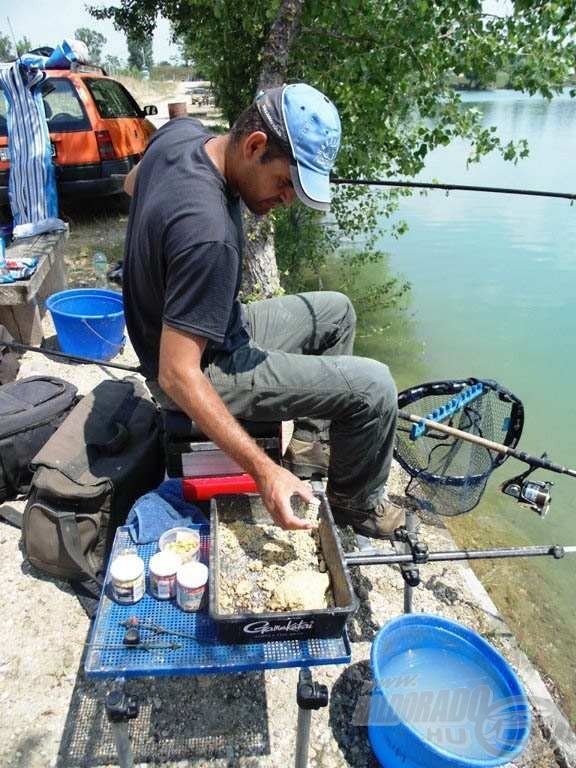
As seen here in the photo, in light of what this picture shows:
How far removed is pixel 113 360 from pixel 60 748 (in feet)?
Answer: 9.46

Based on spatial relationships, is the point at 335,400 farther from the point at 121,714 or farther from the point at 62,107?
the point at 62,107

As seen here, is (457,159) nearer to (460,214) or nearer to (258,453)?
(460,214)

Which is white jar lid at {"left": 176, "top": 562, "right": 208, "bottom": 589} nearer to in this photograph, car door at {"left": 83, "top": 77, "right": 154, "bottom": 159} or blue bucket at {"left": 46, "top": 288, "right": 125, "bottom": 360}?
blue bucket at {"left": 46, "top": 288, "right": 125, "bottom": 360}

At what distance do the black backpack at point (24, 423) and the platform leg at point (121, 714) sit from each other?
4.54 feet

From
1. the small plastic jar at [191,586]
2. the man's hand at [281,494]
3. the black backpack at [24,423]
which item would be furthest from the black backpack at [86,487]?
the man's hand at [281,494]

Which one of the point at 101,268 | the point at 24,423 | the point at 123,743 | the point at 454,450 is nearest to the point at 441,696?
the point at 123,743

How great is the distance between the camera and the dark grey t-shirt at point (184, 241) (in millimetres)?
1688

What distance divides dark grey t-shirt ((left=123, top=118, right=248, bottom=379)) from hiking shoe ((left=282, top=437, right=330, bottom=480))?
3.54 feet

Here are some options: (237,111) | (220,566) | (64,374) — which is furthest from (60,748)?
(237,111)

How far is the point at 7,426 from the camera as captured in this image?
258cm

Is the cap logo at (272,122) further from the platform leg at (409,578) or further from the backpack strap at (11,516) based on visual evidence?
the backpack strap at (11,516)

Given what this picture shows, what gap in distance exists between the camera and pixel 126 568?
1.79 meters

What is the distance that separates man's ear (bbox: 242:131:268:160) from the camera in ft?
5.92

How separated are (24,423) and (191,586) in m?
1.36
